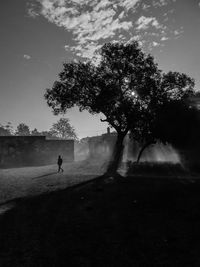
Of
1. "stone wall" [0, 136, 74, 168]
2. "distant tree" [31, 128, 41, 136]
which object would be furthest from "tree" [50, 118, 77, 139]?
"stone wall" [0, 136, 74, 168]

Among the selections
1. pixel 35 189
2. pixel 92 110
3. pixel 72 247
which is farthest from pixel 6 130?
pixel 72 247

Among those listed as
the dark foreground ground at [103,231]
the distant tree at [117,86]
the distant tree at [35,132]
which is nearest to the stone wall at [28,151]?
the distant tree at [117,86]

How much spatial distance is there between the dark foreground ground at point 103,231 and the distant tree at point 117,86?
66.8 ft

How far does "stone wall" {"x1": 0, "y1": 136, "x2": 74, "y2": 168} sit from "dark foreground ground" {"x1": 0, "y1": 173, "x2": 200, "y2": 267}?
3499cm

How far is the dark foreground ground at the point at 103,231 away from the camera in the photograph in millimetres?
6711

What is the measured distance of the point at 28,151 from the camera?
48906 mm

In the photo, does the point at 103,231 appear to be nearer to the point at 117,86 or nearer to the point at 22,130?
the point at 117,86

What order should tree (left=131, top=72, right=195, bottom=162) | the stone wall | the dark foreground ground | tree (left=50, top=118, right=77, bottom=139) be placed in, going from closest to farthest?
the dark foreground ground
tree (left=131, top=72, right=195, bottom=162)
the stone wall
tree (left=50, top=118, right=77, bottom=139)

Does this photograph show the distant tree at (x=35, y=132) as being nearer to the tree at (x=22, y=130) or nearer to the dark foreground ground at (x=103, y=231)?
the tree at (x=22, y=130)

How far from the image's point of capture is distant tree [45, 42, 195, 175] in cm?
3369

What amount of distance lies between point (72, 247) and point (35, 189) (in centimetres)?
1063

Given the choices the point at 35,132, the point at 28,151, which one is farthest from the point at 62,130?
the point at 28,151

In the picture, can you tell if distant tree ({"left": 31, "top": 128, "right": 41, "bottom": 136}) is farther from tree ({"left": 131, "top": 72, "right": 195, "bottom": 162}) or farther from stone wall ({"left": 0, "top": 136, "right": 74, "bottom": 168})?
tree ({"left": 131, "top": 72, "right": 195, "bottom": 162})

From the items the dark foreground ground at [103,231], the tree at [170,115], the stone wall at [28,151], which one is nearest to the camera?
the dark foreground ground at [103,231]
